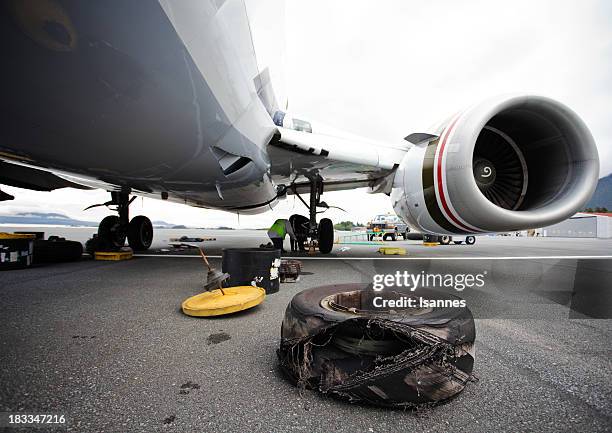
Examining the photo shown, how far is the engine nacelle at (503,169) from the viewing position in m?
2.86

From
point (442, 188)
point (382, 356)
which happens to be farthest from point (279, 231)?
point (382, 356)

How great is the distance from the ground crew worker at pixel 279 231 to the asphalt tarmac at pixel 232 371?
3323 millimetres

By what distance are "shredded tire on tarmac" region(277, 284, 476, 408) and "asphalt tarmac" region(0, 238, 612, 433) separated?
0.20 feet

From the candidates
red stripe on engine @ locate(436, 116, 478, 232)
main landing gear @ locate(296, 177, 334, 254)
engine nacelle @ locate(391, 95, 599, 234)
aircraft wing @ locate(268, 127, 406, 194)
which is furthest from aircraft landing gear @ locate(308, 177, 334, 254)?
red stripe on engine @ locate(436, 116, 478, 232)

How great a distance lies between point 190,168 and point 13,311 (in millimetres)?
1844

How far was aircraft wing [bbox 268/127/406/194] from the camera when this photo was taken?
14.3ft

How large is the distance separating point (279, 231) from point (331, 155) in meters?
2.09

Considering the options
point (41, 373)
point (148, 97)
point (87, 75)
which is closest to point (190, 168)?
point (148, 97)

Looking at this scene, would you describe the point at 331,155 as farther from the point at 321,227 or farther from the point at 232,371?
the point at 232,371

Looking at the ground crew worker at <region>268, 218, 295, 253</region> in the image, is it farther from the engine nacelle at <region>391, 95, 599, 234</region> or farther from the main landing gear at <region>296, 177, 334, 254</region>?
the engine nacelle at <region>391, 95, 599, 234</region>

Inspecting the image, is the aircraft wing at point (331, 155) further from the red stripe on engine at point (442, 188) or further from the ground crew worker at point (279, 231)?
the red stripe on engine at point (442, 188)

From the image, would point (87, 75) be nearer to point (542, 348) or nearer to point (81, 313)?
point (81, 313)

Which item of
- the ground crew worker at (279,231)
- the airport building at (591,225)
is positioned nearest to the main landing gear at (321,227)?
the ground crew worker at (279,231)

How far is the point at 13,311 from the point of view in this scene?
2061 mm
